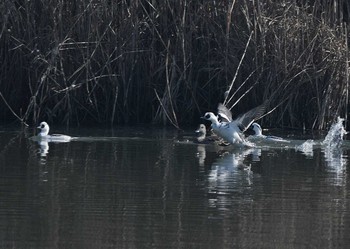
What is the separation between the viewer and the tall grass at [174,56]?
1758 centimetres

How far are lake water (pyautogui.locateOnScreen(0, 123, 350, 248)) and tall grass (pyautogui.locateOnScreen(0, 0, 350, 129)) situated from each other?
2.14 metres

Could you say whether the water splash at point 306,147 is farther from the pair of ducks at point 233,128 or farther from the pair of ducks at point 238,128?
the pair of ducks at point 233,128

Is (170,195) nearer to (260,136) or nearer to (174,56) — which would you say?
(260,136)

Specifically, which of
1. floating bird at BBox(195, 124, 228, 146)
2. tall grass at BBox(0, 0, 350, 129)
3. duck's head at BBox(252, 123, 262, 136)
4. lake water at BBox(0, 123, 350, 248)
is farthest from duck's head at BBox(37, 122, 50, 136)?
duck's head at BBox(252, 123, 262, 136)

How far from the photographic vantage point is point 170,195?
34.8 feet

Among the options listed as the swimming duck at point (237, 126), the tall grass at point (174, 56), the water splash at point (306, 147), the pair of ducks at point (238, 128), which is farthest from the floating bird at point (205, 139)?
the water splash at point (306, 147)

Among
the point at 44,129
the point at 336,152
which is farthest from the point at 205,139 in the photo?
the point at 44,129

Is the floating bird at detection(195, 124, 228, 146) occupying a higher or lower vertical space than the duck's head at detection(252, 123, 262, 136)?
lower

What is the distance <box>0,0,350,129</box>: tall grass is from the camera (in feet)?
57.7

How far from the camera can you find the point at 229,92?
58.3 ft

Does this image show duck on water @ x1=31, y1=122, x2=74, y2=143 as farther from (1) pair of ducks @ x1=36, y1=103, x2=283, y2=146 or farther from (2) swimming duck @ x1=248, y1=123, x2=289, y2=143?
(2) swimming duck @ x1=248, y1=123, x2=289, y2=143

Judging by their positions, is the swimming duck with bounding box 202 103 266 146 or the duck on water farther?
the swimming duck with bounding box 202 103 266 146

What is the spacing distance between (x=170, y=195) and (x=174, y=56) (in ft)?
24.5

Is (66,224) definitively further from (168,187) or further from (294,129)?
(294,129)
